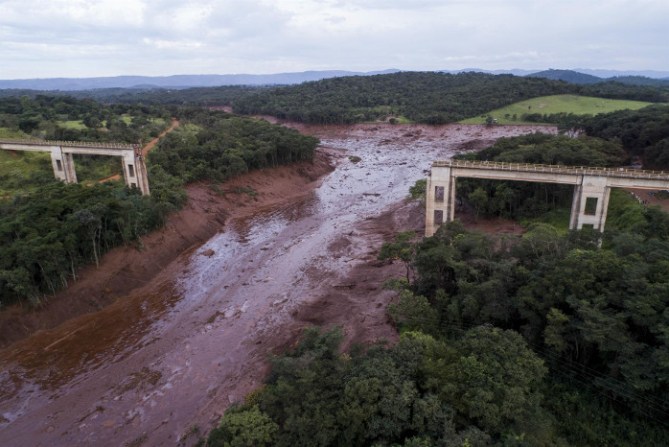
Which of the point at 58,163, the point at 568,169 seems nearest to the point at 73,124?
the point at 58,163

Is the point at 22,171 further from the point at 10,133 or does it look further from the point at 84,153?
the point at 10,133

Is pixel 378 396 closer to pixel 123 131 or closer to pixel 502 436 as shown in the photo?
pixel 502 436

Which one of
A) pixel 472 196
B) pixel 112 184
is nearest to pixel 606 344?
pixel 472 196

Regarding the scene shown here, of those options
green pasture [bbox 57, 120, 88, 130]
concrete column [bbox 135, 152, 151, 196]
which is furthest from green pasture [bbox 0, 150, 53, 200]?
concrete column [bbox 135, 152, 151, 196]

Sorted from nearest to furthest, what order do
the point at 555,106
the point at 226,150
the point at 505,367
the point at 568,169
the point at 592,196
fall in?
the point at 505,367
the point at 592,196
the point at 568,169
the point at 226,150
the point at 555,106

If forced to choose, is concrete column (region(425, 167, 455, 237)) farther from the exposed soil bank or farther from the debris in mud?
the debris in mud

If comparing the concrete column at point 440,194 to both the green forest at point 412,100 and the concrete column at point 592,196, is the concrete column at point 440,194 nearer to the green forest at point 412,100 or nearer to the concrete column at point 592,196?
the concrete column at point 592,196

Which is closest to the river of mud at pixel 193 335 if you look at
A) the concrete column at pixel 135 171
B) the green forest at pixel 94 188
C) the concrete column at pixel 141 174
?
the green forest at pixel 94 188
